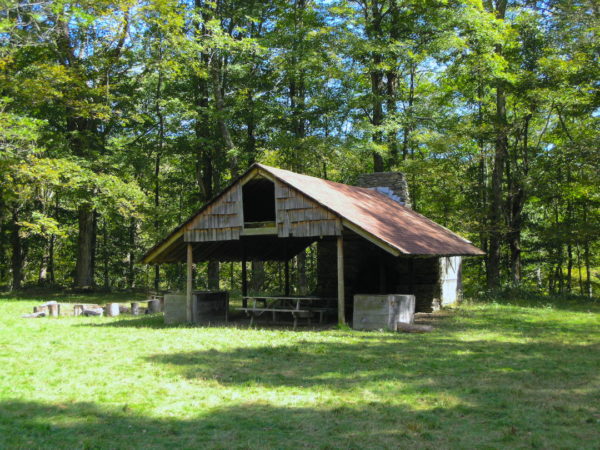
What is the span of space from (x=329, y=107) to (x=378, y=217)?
12.0 m

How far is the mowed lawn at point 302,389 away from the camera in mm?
5770

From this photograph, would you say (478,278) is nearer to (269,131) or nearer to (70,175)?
(269,131)

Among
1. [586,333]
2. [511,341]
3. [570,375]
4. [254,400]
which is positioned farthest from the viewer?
[586,333]

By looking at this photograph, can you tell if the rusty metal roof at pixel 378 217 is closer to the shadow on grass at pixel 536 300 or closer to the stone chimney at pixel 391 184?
the stone chimney at pixel 391 184

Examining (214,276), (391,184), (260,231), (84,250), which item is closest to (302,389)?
(260,231)

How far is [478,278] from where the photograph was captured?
1308 inches

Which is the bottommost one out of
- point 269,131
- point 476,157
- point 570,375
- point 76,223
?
point 570,375

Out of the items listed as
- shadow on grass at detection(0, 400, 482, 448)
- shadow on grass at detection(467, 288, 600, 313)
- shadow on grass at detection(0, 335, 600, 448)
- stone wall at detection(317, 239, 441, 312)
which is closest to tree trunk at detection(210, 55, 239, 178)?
stone wall at detection(317, 239, 441, 312)

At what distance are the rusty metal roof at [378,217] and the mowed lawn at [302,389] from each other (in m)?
2.30

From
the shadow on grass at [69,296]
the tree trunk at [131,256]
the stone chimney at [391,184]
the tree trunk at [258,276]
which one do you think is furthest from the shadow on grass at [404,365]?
the tree trunk at [131,256]

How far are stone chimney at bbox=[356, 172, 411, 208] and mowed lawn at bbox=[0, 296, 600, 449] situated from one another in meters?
8.89

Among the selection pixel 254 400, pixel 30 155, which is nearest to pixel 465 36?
pixel 30 155

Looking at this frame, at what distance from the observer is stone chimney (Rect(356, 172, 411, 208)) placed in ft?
70.4

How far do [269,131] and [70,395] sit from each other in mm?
22052
